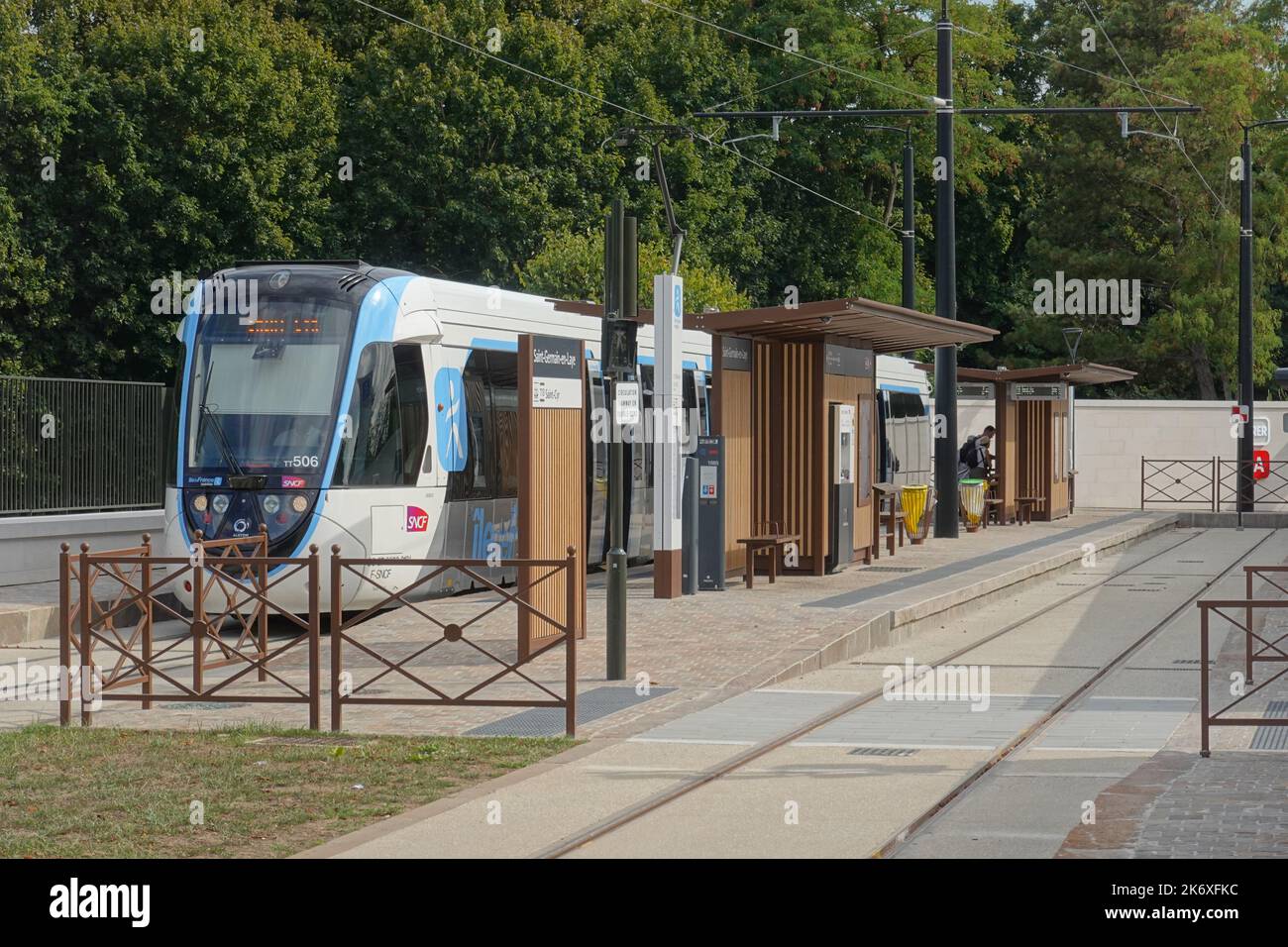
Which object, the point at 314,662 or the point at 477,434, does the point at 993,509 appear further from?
the point at 314,662

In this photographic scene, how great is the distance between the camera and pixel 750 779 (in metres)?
9.80

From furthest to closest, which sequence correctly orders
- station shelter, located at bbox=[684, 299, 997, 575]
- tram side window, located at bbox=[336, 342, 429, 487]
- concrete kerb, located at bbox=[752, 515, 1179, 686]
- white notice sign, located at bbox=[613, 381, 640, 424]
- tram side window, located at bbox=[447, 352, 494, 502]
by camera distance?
station shelter, located at bbox=[684, 299, 997, 575] → tram side window, located at bbox=[447, 352, 494, 502] → tram side window, located at bbox=[336, 342, 429, 487] → concrete kerb, located at bbox=[752, 515, 1179, 686] → white notice sign, located at bbox=[613, 381, 640, 424]

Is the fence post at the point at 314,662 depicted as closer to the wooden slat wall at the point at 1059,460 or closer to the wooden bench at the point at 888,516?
the wooden bench at the point at 888,516

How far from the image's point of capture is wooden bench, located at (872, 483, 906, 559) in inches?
1005

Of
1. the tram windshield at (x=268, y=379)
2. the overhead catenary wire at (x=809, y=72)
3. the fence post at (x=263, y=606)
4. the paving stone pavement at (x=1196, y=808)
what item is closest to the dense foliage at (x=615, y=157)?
the overhead catenary wire at (x=809, y=72)

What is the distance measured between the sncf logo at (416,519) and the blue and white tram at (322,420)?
2 centimetres

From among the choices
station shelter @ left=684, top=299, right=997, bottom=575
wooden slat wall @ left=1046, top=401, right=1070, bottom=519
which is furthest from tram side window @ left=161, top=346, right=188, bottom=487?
wooden slat wall @ left=1046, top=401, right=1070, bottom=519

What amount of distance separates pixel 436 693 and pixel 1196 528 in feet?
109

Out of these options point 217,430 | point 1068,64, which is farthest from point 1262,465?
point 217,430

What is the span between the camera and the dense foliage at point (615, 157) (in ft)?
128

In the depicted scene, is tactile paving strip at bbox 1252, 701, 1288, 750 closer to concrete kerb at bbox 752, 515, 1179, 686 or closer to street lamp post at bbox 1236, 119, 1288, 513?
concrete kerb at bbox 752, 515, 1179, 686

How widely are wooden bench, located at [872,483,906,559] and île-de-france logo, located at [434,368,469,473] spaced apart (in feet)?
24.7

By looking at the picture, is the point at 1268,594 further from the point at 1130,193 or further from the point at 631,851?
the point at 1130,193

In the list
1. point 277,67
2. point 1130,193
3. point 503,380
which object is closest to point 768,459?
point 503,380
